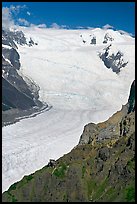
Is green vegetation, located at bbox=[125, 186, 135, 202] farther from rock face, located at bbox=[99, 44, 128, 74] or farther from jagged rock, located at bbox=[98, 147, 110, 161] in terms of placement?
rock face, located at bbox=[99, 44, 128, 74]

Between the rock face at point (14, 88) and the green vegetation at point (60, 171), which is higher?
the rock face at point (14, 88)

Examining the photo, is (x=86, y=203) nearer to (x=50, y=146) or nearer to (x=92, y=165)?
(x=92, y=165)

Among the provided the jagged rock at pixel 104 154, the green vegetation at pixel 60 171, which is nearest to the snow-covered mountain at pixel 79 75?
the green vegetation at pixel 60 171

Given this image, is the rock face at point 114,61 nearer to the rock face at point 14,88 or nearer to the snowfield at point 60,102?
the snowfield at point 60,102

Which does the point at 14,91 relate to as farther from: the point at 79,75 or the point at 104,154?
the point at 104,154

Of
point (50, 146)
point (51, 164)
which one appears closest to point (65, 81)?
point (50, 146)

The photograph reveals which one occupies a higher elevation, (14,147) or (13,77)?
(13,77)
